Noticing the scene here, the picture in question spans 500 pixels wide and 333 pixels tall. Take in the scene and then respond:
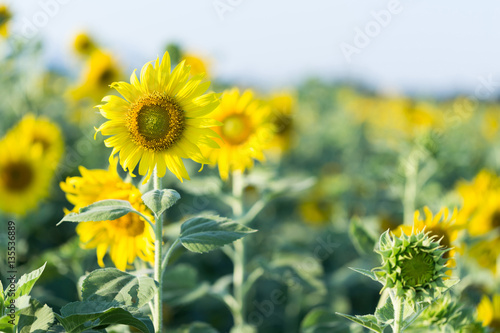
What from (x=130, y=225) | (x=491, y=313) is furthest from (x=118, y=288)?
(x=491, y=313)

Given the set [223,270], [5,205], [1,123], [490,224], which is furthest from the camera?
[1,123]

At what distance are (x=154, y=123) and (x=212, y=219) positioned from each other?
32 centimetres

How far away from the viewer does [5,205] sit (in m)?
2.89

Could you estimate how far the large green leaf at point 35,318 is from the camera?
119 centimetres

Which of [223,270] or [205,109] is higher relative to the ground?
[205,109]

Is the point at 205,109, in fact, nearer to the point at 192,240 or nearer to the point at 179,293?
the point at 192,240

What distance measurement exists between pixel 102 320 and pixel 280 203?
11.5 feet

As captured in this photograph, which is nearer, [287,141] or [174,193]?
[174,193]

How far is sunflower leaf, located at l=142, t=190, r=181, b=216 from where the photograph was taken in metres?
1.15

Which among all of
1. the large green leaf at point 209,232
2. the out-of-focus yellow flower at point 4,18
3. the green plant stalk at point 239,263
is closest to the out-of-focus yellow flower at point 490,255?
the green plant stalk at point 239,263

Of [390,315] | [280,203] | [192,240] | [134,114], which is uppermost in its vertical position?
[134,114]

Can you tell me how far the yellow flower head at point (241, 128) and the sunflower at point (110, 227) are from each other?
70 cm

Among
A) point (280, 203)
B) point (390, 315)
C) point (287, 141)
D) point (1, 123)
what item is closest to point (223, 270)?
point (287, 141)

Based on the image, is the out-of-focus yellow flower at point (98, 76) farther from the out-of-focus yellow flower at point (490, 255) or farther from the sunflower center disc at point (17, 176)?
the out-of-focus yellow flower at point (490, 255)
